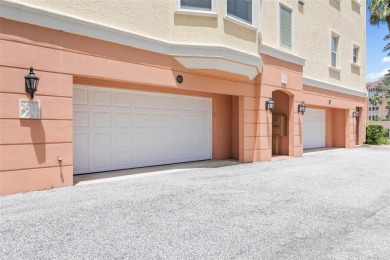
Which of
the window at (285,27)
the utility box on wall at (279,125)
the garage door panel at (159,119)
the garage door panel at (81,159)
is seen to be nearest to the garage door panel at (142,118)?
the garage door panel at (159,119)

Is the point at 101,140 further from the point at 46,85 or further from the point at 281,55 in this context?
the point at 281,55

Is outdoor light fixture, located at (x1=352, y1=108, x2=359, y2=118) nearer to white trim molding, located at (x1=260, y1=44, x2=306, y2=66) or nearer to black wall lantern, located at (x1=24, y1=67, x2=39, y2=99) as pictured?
white trim molding, located at (x1=260, y1=44, x2=306, y2=66)

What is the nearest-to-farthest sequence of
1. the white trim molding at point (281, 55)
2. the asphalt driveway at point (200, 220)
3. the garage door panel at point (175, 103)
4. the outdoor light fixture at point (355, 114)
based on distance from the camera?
the asphalt driveway at point (200, 220)
the garage door panel at point (175, 103)
the white trim molding at point (281, 55)
the outdoor light fixture at point (355, 114)

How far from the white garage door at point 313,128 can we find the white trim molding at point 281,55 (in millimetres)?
3937

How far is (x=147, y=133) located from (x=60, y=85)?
3355 millimetres

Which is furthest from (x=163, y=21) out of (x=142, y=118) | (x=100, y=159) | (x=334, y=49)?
(x=334, y=49)

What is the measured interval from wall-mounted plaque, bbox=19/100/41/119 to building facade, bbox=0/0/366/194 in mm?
18

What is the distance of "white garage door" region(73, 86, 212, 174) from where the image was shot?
7.73 meters

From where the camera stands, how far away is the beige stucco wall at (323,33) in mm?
11250

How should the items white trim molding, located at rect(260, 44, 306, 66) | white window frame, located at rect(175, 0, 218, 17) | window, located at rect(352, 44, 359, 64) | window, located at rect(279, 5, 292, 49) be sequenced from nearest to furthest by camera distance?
1. white window frame, located at rect(175, 0, 218, 17)
2. white trim molding, located at rect(260, 44, 306, 66)
3. window, located at rect(279, 5, 292, 49)
4. window, located at rect(352, 44, 359, 64)

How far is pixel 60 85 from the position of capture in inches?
246

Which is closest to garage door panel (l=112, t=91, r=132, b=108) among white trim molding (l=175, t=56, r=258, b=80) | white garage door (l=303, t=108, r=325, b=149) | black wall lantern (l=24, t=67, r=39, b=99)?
white trim molding (l=175, t=56, r=258, b=80)

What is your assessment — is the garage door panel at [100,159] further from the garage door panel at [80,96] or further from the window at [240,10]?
the window at [240,10]

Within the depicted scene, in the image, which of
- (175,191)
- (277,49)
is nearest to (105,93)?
(175,191)
